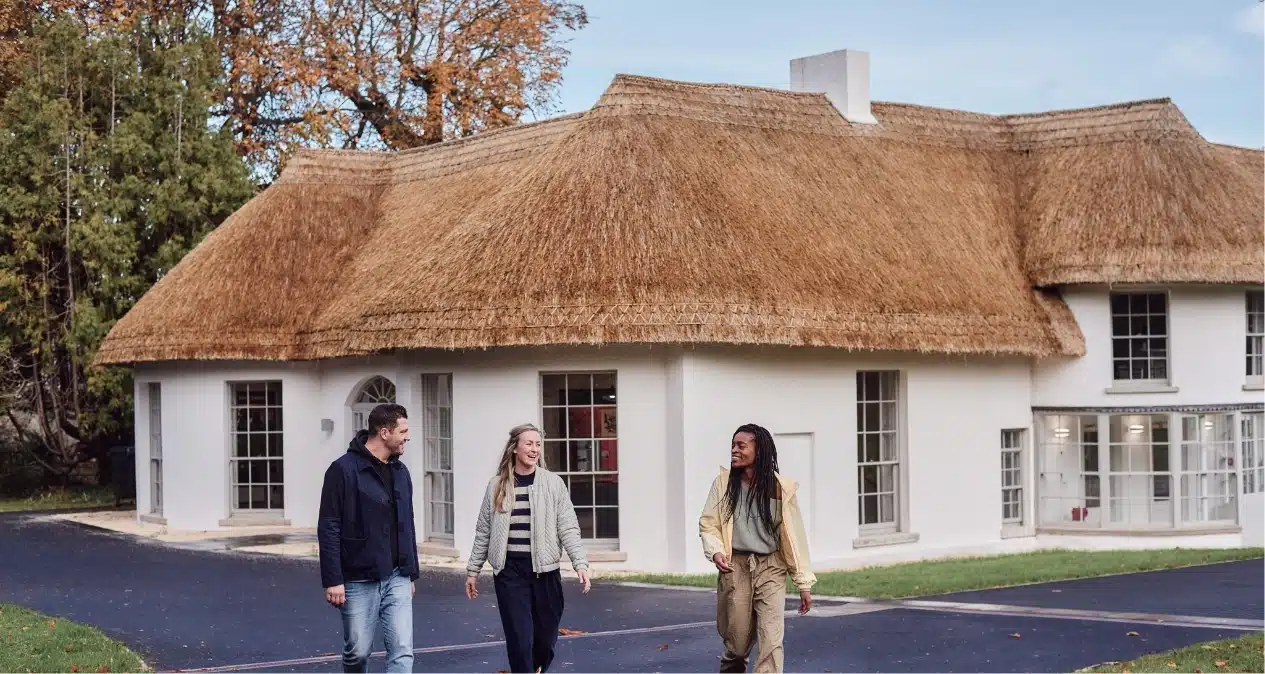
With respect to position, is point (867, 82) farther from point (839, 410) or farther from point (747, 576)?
point (747, 576)

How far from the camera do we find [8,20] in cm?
3253

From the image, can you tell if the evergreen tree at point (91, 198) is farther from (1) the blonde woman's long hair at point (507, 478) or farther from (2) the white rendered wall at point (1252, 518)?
(1) the blonde woman's long hair at point (507, 478)

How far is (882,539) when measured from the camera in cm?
2066

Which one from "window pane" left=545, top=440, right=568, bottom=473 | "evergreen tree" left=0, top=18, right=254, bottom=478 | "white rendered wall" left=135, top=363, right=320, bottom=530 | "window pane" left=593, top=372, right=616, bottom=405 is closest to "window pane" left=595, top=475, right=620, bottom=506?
"window pane" left=545, top=440, right=568, bottom=473

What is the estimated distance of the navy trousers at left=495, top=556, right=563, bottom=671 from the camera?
9742 mm

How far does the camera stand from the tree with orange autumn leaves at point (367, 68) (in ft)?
114

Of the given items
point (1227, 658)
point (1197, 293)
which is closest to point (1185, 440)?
point (1197, 293)

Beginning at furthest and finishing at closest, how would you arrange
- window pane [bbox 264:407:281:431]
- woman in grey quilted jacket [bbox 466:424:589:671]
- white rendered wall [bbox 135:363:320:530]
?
window pane [bbox 264:407:281:431]
white rendered wall [bbox 135:363:320:530]
woman in grey quilted jacket [bbox 466:424:589:671]

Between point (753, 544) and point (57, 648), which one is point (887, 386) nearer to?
point (753, 544)

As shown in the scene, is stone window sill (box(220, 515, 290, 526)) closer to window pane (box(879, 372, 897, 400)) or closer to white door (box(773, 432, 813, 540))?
white door (box(773, 432, 813, 540))

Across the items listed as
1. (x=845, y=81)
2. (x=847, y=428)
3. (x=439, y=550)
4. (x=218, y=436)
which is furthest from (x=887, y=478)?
(x=218, y=436)

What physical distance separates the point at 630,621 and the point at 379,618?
5149 millimetres

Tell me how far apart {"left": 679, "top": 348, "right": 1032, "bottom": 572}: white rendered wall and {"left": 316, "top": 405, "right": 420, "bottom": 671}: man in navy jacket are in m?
9.12

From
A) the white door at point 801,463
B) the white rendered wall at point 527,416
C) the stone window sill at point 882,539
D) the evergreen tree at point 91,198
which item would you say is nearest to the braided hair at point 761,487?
the white rendered wall at point 527,416
